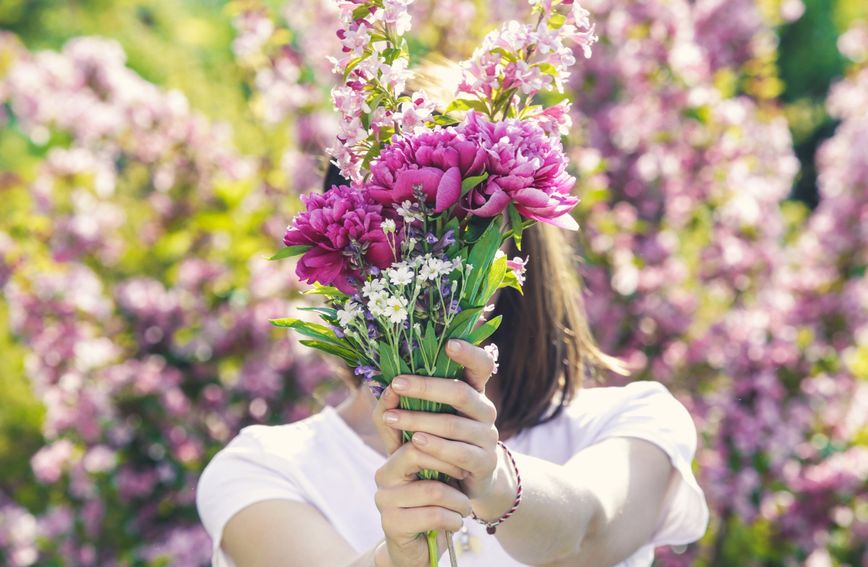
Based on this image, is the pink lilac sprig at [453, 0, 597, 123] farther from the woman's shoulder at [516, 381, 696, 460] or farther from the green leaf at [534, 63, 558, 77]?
the woman's shoulder at [516, 381, 696, 460]

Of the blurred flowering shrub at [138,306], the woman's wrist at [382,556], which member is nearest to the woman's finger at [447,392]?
the woman's wrist at [382,556]

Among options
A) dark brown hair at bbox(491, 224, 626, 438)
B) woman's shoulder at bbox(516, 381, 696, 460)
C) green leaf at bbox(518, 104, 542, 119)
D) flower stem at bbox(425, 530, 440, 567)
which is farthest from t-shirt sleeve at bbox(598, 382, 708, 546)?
green leaf at bbox(518, 104, 542, 119)

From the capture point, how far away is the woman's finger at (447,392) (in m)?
0.98

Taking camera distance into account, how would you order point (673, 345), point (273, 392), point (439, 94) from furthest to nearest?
point (673, 345), point (273, 392), point (439, 94)

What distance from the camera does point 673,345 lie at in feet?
10.7

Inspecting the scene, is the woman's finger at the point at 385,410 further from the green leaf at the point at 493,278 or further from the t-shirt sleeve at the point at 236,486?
the t-shirt sleeve at the point at 236,486

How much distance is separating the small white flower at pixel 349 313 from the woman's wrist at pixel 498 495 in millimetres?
254

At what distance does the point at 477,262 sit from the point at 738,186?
2.54 meters

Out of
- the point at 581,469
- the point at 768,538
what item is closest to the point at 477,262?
the point at 581,469

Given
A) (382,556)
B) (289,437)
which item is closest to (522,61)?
(382,556)

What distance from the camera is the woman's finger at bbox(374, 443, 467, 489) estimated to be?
1013 millimetres

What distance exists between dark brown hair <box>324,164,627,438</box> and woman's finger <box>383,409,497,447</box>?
72cm

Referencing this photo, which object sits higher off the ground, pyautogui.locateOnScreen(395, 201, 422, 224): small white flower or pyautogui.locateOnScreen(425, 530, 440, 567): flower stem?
pyautogui.locateOnScreen(395, 201, 422, 224): small white flower

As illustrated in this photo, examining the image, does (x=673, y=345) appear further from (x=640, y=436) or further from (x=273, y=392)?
(x=640, y=436)
